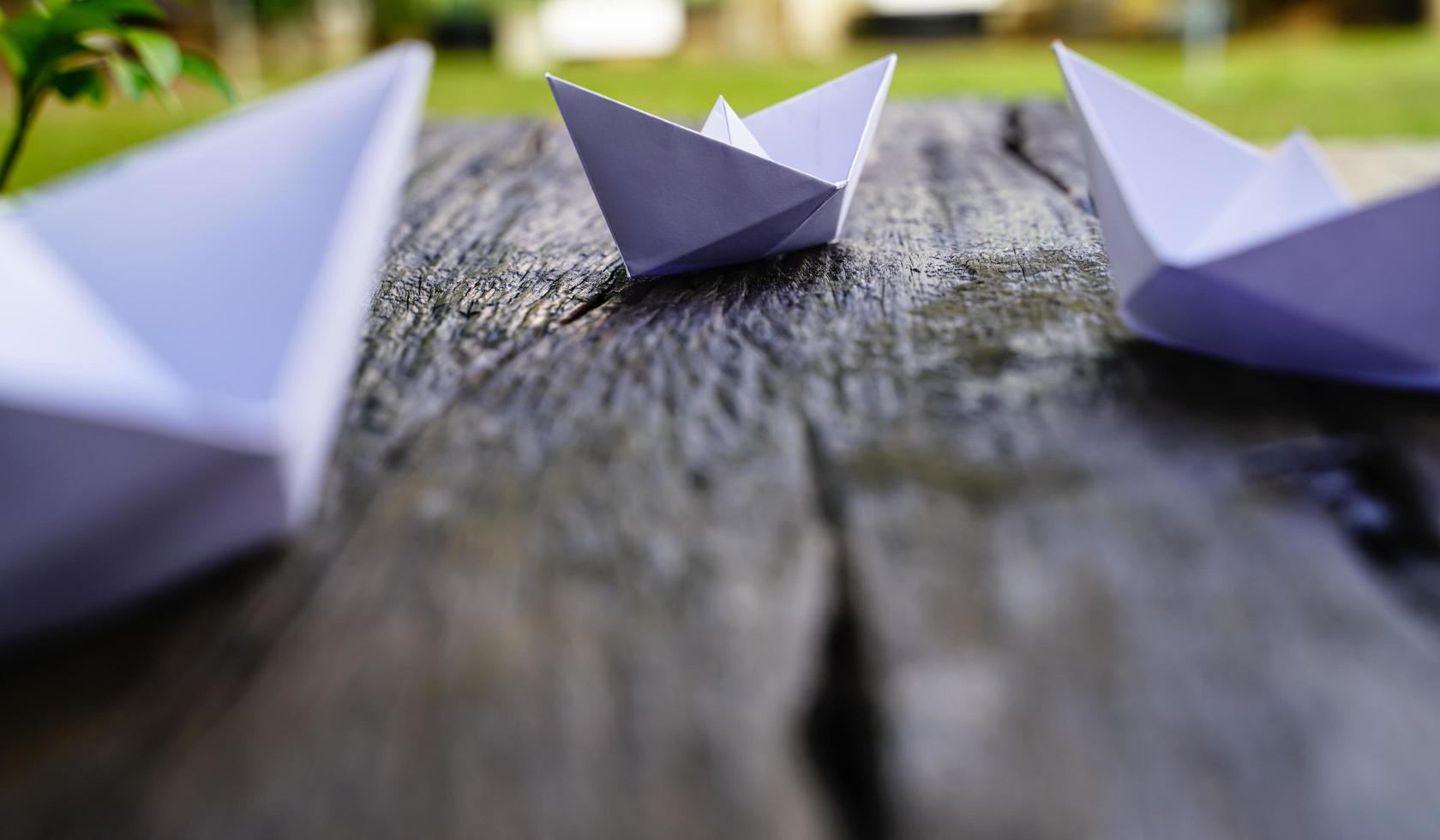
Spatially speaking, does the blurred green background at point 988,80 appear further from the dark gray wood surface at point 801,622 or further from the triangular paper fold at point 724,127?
the dark gray wood surface at point 801,622

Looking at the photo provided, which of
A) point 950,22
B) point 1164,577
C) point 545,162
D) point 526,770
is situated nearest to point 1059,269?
point 1164,577

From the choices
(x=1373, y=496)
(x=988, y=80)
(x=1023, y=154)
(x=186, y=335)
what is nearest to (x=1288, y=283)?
(x=1373, y=496)

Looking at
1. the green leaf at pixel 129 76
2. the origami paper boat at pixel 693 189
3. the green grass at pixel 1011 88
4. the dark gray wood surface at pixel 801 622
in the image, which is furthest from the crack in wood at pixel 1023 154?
the green grass at pixel 1011 88

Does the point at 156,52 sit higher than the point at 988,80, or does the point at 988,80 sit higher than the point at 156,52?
the point at 156,52

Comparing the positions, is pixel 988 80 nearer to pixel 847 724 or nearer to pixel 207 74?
pixel 207 74

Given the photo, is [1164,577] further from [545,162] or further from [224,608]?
[545,162]

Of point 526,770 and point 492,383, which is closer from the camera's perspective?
point 526,770
